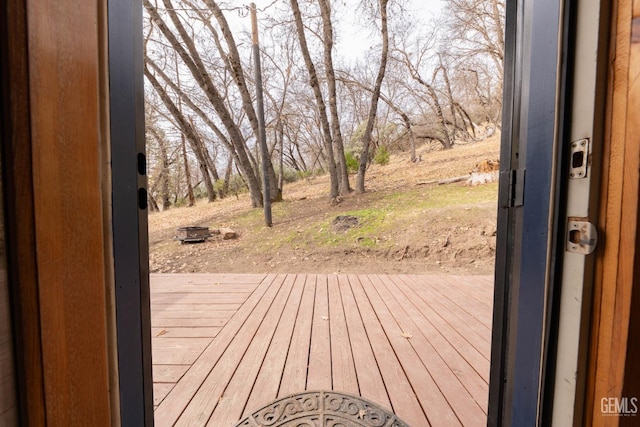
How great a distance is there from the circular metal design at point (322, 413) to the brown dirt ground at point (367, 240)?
8.46 ft

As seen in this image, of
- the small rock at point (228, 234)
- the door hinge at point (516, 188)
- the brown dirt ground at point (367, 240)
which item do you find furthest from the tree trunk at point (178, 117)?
the door hinge at point (516, 188)

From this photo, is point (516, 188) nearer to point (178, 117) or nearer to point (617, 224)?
point (617, 224)

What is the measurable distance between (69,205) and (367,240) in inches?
174

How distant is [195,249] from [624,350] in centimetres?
558

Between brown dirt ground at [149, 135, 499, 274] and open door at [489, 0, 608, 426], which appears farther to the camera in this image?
brown dirt ground at [149, 135, 499, 274]

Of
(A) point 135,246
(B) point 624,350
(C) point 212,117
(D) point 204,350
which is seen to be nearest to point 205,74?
(C) point 212,117

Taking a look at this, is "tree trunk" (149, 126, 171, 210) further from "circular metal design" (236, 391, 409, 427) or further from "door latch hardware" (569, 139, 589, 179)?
"door latch hardware" (569, 139, 589, 179)

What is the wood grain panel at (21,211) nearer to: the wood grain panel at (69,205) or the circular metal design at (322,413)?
the wood grain panel at (69,205)

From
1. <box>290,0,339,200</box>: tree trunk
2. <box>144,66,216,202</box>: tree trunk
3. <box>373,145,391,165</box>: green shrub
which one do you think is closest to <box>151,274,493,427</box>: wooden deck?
<box>290,0,339,200</box>: tree trunk

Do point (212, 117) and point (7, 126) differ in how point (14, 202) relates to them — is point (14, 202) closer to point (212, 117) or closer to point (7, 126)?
point (7, 126)

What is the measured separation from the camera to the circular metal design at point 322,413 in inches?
43.6

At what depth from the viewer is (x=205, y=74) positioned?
6.84 metres

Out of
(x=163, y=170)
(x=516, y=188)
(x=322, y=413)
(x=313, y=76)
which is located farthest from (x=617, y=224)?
(x=163, y=170)

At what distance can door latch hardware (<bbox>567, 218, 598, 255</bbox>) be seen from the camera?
0.46 metres
